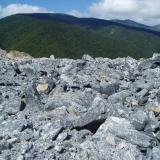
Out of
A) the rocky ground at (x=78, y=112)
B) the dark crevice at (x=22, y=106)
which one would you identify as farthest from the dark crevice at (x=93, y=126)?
the dark crevice at (x=22, y=106)

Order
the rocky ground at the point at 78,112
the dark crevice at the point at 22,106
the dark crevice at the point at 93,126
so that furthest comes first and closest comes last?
the dark crevice at the point at 22,106 → the dark crevice at the point at 93,126 → the rocky ground at the point at 78,112

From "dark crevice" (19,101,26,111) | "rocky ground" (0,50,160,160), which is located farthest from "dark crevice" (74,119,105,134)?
"dark crevice" (19,101,26,111)

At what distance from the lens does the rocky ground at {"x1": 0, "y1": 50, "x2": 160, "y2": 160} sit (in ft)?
43.9

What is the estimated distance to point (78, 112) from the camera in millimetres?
16969

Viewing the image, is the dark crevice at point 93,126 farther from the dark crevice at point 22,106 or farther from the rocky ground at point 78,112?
the dark crevice at point 22,106

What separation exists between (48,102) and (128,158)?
5.90 m

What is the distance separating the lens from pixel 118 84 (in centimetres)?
2133

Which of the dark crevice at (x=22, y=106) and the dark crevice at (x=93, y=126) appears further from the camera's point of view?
the dark crevice at (x=22, y=106)

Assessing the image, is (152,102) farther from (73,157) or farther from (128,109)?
(73,157)

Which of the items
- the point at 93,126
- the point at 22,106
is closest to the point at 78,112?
the point at 93,126

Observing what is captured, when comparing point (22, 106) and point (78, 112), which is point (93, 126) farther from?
point (22, 106)

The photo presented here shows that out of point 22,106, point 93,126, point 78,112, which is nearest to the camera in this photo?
point 93,126

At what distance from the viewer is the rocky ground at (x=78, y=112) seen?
13.4 m

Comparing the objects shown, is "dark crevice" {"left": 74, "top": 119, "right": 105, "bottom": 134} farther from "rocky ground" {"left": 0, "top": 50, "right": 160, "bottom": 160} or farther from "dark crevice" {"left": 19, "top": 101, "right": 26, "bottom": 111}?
"dark crevice" {"left": 19, "top": 101, "right": 26, "bottom": 111}
